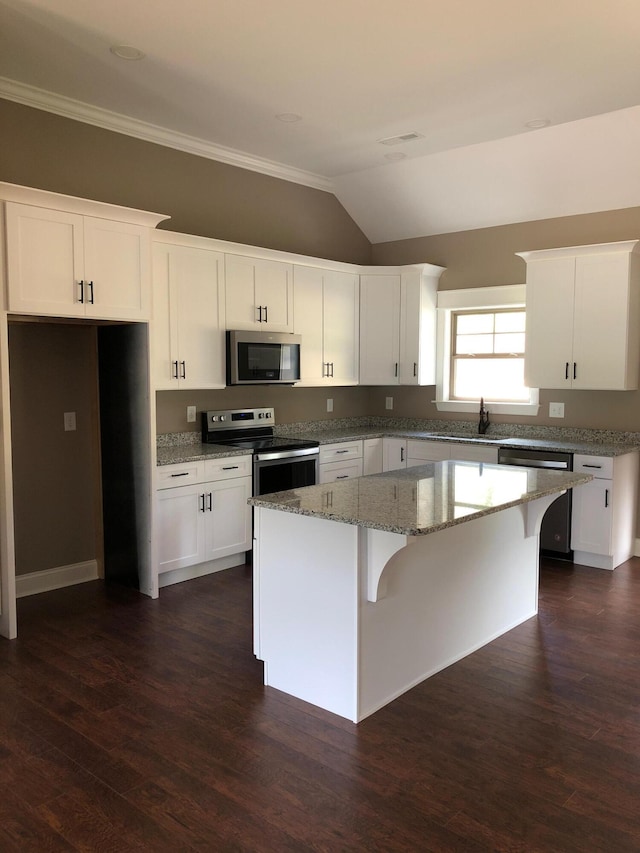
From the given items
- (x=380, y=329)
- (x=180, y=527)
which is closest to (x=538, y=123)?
(x=380, y=329)

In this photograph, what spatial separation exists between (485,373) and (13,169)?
4.10 m

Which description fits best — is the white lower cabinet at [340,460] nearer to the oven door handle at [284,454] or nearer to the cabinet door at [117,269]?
the oven door handle at [284,454]

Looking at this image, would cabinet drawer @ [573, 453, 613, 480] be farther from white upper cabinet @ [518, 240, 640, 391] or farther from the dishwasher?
white upper cabinet @ [518, 240, 640, 391]

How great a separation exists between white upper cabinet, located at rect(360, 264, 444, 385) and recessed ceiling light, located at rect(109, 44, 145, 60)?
10.1 ft

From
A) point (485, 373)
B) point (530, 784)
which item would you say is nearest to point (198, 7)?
point (530, 784)

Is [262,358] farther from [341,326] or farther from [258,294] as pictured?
[341,326]

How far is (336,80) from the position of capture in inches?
154

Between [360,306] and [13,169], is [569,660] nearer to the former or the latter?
[360,306]

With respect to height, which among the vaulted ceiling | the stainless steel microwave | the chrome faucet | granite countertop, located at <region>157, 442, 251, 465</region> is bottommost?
granite countertop, located at <region>157, 442, 251, 465</region>

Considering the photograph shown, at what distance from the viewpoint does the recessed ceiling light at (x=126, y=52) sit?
3.53 m

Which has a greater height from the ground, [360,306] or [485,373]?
[360,306]

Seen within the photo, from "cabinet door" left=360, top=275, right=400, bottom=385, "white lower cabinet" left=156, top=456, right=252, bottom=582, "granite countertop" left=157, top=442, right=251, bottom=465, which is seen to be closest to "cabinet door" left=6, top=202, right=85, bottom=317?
"granite countertop" left=157, top=442, right=251, bottom=465

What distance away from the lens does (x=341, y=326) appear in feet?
20.3

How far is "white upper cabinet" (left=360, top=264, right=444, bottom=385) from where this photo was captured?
6.25 meters
